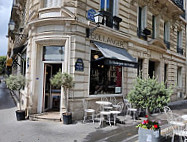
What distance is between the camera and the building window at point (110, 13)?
31.5 feet

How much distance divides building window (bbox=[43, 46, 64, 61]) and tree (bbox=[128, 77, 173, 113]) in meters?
4.43

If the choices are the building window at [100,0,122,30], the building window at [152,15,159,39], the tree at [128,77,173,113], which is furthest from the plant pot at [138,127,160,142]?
the building window at [152,15,159,39]

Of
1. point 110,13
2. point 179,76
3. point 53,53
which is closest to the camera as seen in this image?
point 53,53

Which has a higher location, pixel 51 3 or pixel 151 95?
pixel 51 3

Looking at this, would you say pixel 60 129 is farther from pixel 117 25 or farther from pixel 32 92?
pixel 117 25

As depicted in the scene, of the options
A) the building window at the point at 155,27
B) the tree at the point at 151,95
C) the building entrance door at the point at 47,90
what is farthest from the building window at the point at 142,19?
the tree at the point at 151,95

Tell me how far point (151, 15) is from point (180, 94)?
9.66m

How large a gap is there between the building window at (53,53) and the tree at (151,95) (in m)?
4.43

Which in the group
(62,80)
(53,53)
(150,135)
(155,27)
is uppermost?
(155,27)

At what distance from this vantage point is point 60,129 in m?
6.32

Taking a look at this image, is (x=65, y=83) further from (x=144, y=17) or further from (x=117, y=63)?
(x=144, y=17)

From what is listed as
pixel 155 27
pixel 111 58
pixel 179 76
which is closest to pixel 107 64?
pixel 111 58

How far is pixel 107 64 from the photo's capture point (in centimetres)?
776

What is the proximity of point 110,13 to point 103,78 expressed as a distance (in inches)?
161
